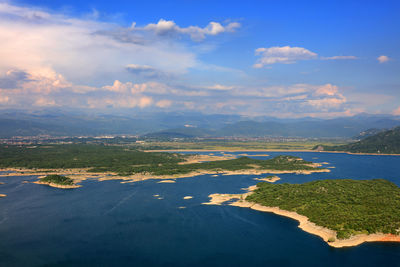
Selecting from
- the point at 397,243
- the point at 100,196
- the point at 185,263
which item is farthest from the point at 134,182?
the point at 397,243

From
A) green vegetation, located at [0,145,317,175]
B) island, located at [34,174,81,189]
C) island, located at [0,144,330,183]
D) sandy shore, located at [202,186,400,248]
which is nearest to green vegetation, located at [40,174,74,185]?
island, located at [34,174,81,189]

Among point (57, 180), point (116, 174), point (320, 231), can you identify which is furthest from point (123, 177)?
point (320, 231)

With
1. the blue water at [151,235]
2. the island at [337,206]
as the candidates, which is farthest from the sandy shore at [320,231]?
the blue water at [151,235]

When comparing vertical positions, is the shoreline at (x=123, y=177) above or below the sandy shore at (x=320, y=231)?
above

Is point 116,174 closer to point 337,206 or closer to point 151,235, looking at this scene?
point 151,235

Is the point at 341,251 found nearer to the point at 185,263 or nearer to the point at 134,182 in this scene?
the point at 185,263

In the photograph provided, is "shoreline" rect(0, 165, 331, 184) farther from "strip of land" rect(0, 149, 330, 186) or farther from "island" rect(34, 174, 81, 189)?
"island" rect(34, 174, 81, 189)

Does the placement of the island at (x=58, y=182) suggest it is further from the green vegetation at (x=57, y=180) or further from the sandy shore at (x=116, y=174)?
the sandy shore at (x=116, y=174)
